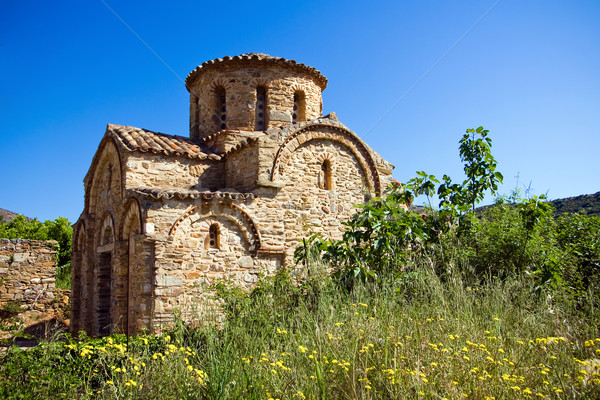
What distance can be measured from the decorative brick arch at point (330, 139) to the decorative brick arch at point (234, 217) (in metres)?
1.14

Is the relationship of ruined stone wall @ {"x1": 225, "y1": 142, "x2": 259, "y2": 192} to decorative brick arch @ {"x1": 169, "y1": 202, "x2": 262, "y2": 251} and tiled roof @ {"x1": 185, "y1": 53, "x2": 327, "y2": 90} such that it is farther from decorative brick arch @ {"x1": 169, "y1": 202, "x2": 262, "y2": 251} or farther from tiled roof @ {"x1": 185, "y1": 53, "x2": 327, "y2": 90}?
tiled roof @ {"x1": 185, "y1": 53, "x2": 327, "y2": 90}

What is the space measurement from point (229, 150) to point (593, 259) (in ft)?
25.4

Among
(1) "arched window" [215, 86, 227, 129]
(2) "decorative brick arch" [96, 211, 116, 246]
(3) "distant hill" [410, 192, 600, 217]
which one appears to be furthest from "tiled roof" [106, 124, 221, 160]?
(3) "distant hill" [410, 192, 600, 217]

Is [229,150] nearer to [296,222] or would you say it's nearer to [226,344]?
[296,222]

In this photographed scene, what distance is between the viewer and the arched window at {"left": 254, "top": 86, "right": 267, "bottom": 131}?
11602 millimetres

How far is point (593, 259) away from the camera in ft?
21.8

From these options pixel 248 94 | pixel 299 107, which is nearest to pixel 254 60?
pixel 248 94

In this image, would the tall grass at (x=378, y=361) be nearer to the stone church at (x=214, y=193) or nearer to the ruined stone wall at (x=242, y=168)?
the stone church at (x=214, y=193)

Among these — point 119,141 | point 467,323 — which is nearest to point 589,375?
point 467,323

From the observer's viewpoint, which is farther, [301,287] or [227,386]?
[301,287]

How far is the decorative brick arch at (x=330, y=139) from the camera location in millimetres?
9555

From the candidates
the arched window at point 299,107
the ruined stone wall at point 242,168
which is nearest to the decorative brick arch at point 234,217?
the ruined stone wall at point 242,168

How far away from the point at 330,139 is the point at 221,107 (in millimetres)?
3549

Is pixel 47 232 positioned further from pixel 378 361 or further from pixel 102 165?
pixel 378 361
